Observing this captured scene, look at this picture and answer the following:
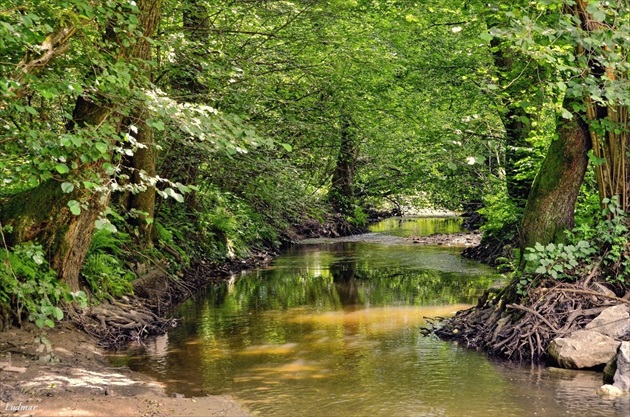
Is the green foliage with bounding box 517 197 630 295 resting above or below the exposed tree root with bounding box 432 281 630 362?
above

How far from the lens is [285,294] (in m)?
15.9

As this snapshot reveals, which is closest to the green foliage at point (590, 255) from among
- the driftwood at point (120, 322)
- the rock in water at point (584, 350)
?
the rock in water at point (584, 350)

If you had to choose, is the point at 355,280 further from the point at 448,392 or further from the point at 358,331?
the point at 448,392

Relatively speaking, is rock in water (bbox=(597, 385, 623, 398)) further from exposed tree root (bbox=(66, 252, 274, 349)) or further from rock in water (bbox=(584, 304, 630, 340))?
exposed tree root (bbox=(66, 252, 274, 349))

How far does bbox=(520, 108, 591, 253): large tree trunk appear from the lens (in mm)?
10523

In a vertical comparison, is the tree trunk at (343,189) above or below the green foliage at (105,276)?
above

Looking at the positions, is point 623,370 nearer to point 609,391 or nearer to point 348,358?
point 609,391

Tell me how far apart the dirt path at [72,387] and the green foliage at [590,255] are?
16.7 ft

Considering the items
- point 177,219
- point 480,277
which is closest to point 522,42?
point 480,277

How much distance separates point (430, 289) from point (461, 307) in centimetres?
242

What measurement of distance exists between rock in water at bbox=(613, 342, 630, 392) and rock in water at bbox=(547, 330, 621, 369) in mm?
712

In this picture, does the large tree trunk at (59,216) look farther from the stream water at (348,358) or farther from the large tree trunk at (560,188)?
the large tree trunk at (560,188)

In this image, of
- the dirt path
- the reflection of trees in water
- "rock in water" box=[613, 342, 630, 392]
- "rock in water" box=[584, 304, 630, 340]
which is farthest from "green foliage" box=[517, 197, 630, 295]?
the reflection of trees in water

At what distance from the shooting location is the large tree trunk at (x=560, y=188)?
34.5ft
